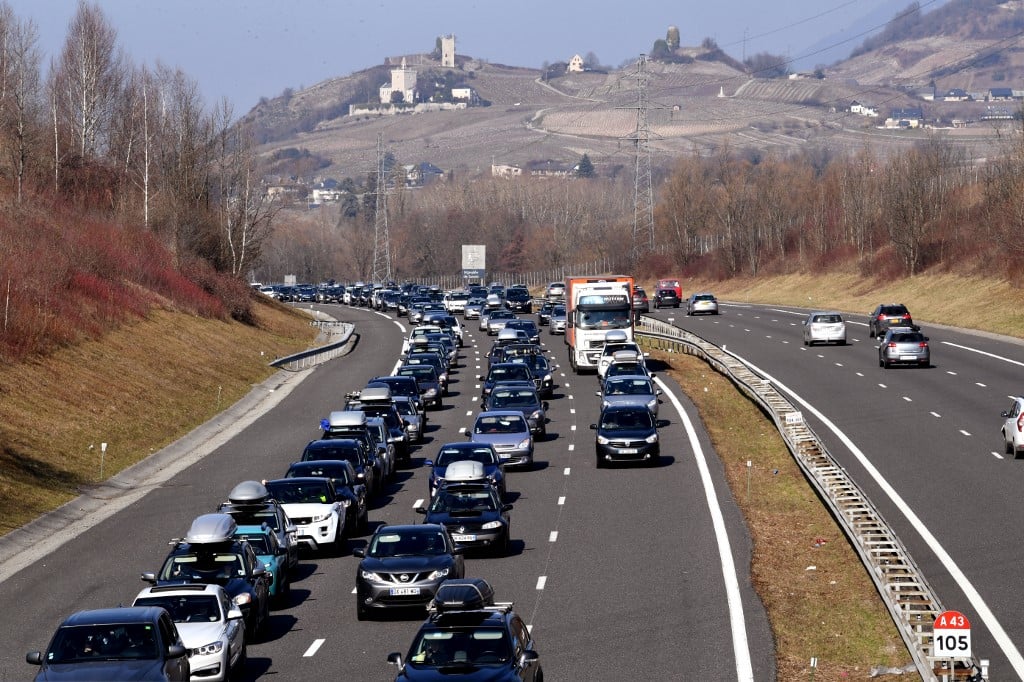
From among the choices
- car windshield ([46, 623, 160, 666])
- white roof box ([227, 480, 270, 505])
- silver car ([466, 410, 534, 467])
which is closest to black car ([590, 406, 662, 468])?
silver car ([466, 410, 534, 467])

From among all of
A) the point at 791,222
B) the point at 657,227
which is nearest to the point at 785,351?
the point at 791,222

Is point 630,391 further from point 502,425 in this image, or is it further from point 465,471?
point 465,471

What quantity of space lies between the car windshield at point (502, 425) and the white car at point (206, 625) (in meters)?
18.8

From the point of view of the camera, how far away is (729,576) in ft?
80.0

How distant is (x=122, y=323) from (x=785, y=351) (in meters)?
Answer: 29.1

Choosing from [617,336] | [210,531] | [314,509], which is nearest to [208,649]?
[210,531]

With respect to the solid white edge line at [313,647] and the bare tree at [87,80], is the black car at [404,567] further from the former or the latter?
the bare tree at [87,80]

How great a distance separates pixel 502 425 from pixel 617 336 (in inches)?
796

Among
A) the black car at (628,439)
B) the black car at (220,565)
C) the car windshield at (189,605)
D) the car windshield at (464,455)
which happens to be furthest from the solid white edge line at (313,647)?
the black car at (628,439)

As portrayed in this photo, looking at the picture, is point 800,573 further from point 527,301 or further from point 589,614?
point 527,301

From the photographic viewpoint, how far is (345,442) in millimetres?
33219

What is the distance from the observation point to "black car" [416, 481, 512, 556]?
2612 cm

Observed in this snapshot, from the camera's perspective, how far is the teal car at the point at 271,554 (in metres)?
22.9

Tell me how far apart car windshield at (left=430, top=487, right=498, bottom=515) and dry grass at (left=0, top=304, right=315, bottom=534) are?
953 centimetres
